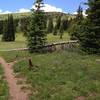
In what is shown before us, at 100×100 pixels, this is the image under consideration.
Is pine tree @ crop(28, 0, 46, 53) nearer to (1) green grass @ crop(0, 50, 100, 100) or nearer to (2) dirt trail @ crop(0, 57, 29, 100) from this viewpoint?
(1) green grass @ crop(0, 50, 100, 100)

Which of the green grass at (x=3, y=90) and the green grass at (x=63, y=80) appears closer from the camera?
the green grass at (x=3, y=90)

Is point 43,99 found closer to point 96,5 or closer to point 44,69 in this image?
point 44,69

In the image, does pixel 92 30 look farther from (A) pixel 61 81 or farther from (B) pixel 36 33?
(A) pixel 61 81

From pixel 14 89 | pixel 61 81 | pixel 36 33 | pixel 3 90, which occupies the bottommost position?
pixel 14 89

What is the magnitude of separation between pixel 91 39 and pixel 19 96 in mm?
22715

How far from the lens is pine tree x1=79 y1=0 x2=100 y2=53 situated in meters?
43.4

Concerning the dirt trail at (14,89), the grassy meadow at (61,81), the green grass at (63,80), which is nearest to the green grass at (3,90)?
the grassy meadow at (61,81)

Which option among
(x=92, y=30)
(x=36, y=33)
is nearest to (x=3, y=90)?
(x=92, y=30)

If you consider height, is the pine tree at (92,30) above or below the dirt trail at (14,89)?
above

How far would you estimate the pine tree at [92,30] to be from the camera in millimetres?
43394

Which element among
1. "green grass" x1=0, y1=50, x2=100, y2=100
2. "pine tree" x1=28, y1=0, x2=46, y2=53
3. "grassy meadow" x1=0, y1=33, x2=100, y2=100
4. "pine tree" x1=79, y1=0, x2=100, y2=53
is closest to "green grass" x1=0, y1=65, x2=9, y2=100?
"grassy meadow" x1=0, y1=33, x2=100, y2=100

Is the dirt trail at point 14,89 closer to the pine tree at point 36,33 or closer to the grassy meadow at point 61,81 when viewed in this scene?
the grassy meadow at point 61,81

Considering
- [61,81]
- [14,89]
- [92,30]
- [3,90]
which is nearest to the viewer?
[3,90]

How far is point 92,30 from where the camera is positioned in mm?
43594
